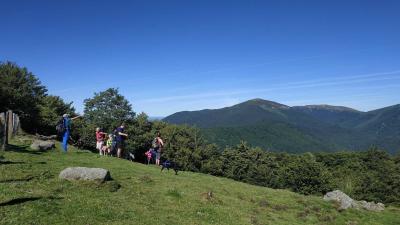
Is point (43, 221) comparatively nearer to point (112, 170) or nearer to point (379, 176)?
point (112, 170)

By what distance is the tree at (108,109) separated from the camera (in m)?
112

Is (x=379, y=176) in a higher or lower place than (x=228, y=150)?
lower

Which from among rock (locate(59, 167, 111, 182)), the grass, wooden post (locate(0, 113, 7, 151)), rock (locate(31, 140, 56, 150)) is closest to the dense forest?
rock (locate(31, 140, 56, 150))

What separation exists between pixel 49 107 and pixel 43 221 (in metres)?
79.5

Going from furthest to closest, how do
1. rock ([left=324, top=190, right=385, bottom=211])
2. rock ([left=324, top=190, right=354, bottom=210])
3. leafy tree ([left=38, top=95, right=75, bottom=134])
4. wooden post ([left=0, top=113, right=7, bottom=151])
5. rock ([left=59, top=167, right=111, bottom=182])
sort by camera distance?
leafy tree ([left=38, top=95, right=75, bottom=134])
rock ([left=324, top=190, right=385, bottom=211])
rock ([left=324, top=190, right=354, bottom=210])
wooden post ([left=0, top=113, right=7, bottom=151])
rock ([left=59, top=167, right=111, bottom=182])

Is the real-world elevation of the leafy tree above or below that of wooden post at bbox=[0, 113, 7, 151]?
above

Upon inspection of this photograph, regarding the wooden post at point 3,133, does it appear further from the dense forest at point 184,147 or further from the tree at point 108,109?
the tree at point 108,109

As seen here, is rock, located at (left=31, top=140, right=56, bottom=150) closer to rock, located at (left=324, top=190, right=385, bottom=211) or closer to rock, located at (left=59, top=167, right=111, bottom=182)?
rock, located at (left=59, top=167, right=111, bottom=182)

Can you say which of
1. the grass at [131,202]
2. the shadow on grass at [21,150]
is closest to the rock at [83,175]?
the grass at [131,202]

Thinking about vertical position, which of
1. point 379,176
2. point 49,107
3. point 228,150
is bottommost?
point 379,176

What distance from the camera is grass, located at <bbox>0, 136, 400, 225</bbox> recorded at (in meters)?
17.3

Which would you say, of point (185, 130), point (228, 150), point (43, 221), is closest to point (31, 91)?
point (185, 130)

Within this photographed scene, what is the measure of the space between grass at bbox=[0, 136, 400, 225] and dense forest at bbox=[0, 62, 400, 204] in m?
46.6

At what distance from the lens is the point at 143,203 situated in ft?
69.8
